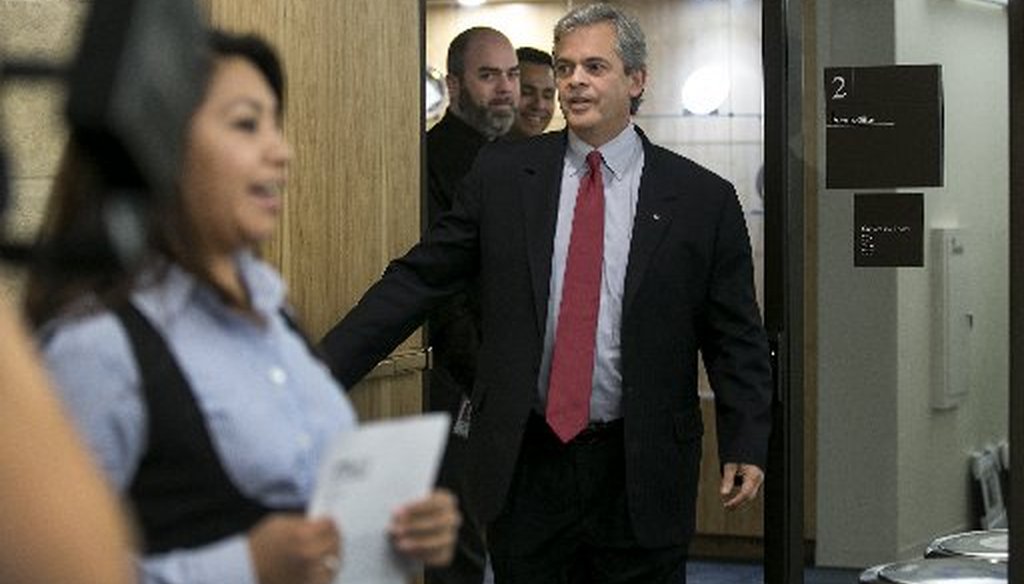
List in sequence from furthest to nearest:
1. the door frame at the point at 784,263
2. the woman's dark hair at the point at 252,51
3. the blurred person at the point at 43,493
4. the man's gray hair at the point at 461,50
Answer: the man's gray hair at the point at 461,50, the door frame at the point at 784,263, the woman's dark hair at the point at 252,51, the blurred person at the point at 43,493

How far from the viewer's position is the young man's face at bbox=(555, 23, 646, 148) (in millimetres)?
4574

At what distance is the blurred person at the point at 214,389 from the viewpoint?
1922mm

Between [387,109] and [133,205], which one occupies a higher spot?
[387,109]

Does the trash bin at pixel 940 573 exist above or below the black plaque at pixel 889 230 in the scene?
below

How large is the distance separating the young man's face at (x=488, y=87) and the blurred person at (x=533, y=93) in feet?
1.00

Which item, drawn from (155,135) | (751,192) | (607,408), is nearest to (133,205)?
(155,135)

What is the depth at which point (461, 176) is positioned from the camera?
6.38m

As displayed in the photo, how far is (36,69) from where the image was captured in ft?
3.92

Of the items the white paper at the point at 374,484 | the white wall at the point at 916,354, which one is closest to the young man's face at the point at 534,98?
the white wall at the point at 916,354

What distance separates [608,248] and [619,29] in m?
0.54

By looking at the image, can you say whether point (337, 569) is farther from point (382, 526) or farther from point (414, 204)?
point (414, 204)

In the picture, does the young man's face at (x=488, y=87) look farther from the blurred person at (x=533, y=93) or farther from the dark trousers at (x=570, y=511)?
the dark trousers at (x=570, y=511)

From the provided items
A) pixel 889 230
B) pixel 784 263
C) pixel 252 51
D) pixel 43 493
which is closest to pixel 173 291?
pixel 252 51

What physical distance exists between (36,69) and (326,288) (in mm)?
3839
